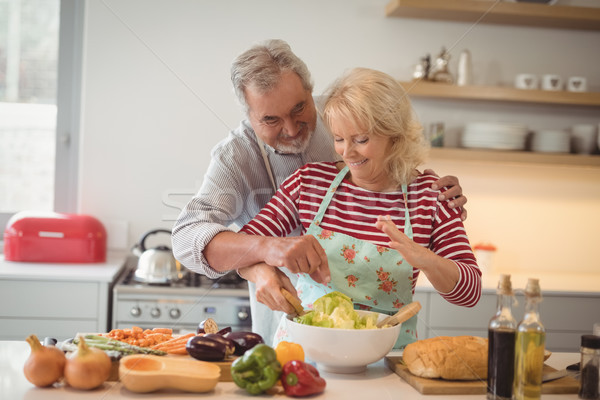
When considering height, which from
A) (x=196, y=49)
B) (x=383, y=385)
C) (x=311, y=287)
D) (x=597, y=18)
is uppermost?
(x=597, y=18)

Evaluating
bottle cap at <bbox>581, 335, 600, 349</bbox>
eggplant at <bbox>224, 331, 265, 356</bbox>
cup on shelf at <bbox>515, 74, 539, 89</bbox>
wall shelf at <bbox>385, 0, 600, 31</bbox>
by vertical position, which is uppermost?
wall shelf at <bbox>385, 0, 600, 31</bbox>

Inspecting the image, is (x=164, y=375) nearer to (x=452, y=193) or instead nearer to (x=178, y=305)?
(x=452, y=193)

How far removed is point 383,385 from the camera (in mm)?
1083

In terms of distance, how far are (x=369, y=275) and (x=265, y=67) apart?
53cm

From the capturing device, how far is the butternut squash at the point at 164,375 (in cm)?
95

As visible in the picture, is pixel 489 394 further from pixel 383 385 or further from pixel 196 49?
pixel 196 49

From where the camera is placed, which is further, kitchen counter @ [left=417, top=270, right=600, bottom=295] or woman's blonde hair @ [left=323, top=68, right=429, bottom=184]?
kitchen counter @ [left=417, top=270, right=600, bottom=295]

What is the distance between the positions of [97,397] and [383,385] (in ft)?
1.54

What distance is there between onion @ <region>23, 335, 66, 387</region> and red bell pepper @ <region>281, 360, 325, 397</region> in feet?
1.15

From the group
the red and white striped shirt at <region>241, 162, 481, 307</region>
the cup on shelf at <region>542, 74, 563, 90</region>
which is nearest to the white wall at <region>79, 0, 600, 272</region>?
the cup on shelf at <region>542, 74, 563, 90</region>

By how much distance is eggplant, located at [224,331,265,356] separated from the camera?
112 centimetres

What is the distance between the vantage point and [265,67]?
1440 millimetres

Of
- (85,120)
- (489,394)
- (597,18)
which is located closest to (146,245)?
(85,120)

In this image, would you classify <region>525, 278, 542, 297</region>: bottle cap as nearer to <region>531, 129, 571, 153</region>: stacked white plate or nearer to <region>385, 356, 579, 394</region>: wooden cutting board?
<region>385, 356, 579, 394</region>: wooden cutting board
